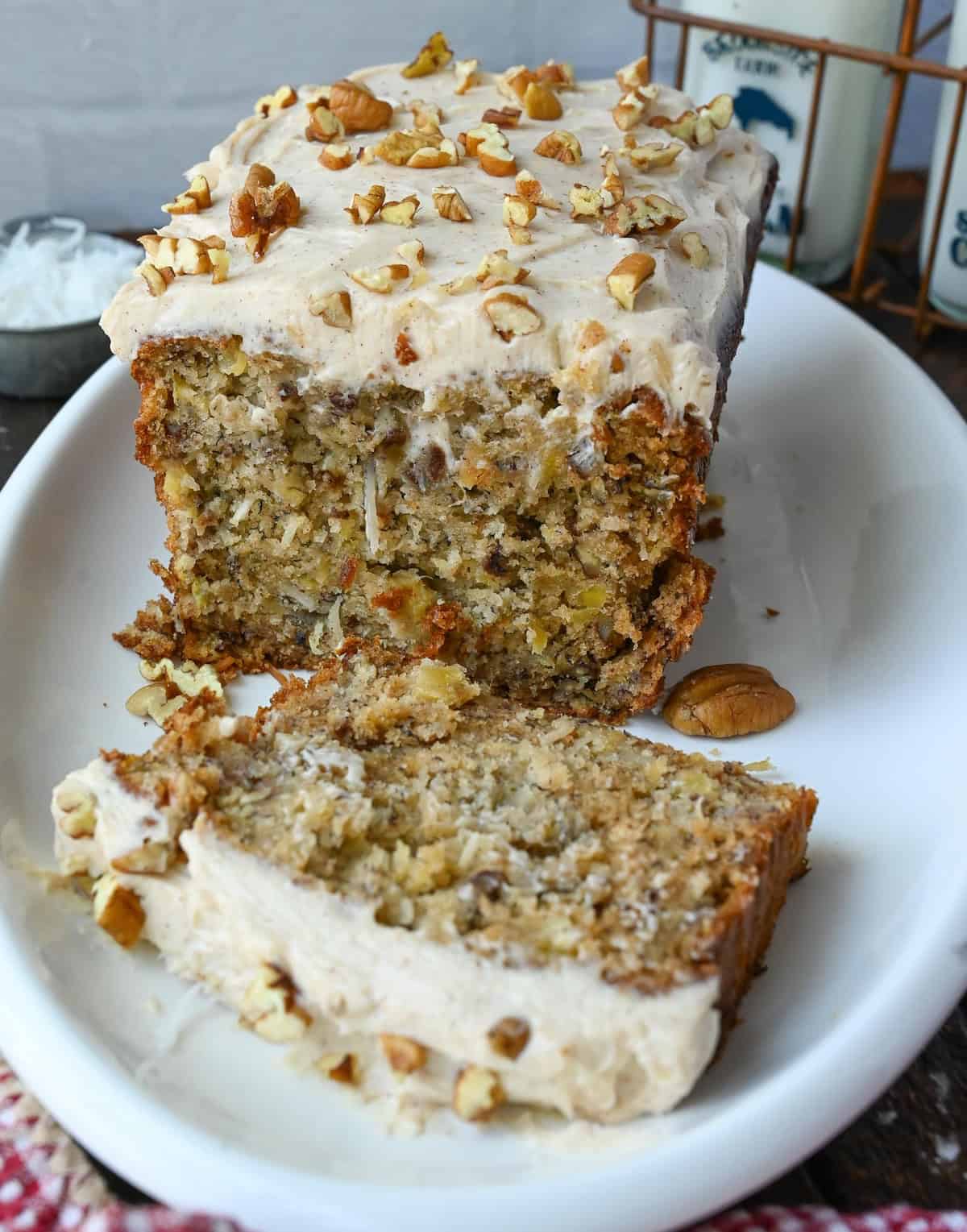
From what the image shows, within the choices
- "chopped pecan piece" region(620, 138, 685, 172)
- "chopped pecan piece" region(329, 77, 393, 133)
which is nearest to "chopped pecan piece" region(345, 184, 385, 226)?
"chopped pecan piece" region(329, 77, 393, 133)

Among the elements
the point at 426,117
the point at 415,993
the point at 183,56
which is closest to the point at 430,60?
the point at 426,117

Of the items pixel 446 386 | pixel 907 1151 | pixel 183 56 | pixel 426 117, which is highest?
pixel 426 117

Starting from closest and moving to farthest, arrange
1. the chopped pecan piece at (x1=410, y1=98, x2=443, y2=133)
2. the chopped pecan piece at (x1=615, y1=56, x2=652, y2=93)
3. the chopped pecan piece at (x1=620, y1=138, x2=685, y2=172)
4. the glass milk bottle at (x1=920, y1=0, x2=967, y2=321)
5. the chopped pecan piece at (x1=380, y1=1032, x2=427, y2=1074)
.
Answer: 1. the chopped pecan piece at (x1=380, y1=1032, x2=427, y2=1074)
2. the chopped pecan piece at (x1=620, y1=138, x2=685, y2=172)
3. the chopped pecan piece at (x1=410, y1=98, x2=443, y2=133)
4. the chopped pecan piece at (x1=615, y1=56, x2=652, y2=93)
5. the glass milk bottle at (x1=920, y1=0, x2=967, y2=321)

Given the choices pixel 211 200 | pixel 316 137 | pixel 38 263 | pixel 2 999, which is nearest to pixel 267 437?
pixel 211 200

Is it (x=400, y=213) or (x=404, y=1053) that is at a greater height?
(x=400, y=213)

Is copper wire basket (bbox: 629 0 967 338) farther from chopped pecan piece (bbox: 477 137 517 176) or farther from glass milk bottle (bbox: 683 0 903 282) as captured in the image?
chopped pecan piece (bbox: 477 137 517 176)

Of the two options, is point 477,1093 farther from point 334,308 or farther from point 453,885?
point 334,308
